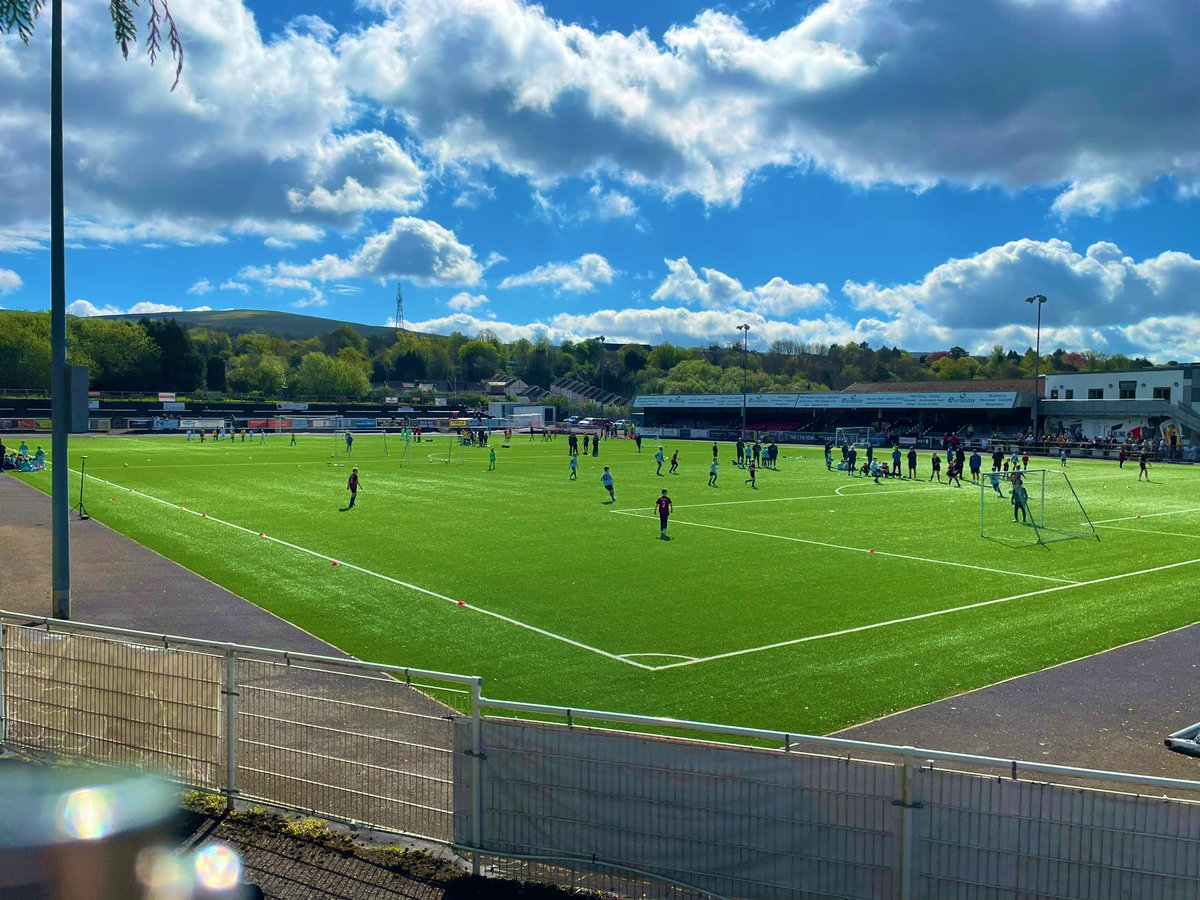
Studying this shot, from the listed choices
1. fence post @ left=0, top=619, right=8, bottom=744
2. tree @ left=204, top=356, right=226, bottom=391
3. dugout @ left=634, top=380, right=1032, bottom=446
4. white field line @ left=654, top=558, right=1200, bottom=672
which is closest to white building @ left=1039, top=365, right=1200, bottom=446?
dugout @ left=634, top=380, right=1032, bottom=446

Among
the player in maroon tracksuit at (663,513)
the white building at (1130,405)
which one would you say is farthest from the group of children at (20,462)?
the white building at (1130,405)

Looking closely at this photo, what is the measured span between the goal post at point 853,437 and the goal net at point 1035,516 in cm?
4176

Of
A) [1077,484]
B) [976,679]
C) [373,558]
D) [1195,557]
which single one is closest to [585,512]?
[373,558]

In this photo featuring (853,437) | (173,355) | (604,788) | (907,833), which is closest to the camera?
(907,833)

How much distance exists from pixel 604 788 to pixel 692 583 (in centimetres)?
1282

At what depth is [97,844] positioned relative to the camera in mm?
6504

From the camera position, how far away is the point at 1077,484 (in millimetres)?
43562

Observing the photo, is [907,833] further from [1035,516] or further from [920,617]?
[1035,516]

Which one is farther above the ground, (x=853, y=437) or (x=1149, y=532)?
(x=853, y=437)

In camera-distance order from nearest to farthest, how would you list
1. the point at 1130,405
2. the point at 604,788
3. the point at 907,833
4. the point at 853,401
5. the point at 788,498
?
the point at 907,833 → the point at 604,788 → the point at 788,498 → the point at 1130,405 → the point at 853,401

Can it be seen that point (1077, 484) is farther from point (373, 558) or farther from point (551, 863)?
point (551, 863)

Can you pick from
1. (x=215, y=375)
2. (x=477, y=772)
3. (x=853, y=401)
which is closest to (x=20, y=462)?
(x=477, y=772)

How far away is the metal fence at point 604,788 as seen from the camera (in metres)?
5.23

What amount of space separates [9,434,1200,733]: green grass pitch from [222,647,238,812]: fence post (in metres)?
4.57
